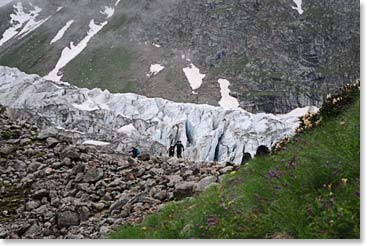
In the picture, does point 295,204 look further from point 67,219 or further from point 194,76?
point 194,76

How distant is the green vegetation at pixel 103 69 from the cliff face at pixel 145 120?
3163 inches

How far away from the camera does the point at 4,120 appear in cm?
1538

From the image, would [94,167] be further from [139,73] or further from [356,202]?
[139,73]

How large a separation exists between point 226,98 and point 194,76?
646 inches

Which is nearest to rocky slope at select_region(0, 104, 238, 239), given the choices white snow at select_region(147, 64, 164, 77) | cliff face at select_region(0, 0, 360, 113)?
cliff face at select_region(0, 0, 360, 113)

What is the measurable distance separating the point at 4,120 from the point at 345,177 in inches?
523

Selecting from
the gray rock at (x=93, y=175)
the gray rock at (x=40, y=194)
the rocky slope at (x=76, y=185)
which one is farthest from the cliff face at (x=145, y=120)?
the gray rock at (x=40, y=194)

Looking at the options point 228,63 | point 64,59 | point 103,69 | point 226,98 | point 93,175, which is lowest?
point 226,98

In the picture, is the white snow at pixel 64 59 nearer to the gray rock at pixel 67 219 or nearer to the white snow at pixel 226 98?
the white snow at pixel 226 98

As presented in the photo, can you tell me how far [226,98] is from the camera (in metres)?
167

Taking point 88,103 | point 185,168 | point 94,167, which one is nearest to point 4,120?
point 94,167

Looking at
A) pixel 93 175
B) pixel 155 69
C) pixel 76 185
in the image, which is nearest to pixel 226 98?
pixel 155 69

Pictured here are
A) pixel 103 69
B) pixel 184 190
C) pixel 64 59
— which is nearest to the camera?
pixel 184 190

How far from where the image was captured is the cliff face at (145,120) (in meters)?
64.1
